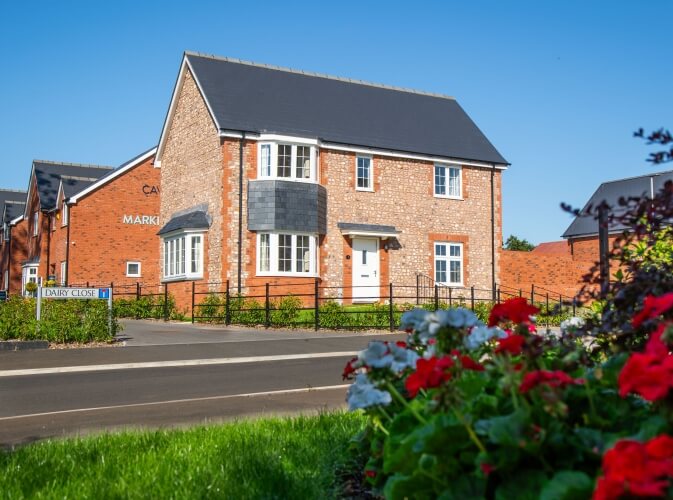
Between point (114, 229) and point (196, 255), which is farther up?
point (114, 229)

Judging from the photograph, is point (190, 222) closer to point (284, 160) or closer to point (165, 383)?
point (284, 160)

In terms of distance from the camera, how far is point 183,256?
27.4m

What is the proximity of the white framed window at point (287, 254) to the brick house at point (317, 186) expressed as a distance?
0.13ft

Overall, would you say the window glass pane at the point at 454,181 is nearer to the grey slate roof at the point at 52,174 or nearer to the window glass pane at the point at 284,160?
the window glass pane at the point at 284,160

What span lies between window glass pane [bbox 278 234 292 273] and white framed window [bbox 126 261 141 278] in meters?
12.4

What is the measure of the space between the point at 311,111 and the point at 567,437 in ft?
88.1

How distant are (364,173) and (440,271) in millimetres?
4990

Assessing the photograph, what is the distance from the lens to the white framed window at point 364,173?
27.7m

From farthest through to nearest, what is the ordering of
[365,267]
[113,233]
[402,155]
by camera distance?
[113,233], [402,155], [365,267]

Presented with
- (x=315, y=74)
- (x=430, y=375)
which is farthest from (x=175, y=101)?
(x=430, y=375)

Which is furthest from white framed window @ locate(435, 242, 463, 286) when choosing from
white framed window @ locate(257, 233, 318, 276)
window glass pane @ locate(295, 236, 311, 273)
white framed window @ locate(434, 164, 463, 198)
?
window glass pane @ locate(295, 236, 311, 273)

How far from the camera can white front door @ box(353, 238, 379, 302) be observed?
88.9 ft

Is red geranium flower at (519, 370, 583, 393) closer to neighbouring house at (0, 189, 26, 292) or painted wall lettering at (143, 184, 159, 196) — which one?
painted wall lettering at (143, 184, 159, 196)

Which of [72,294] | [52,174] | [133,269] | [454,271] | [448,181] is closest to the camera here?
[72,294]
